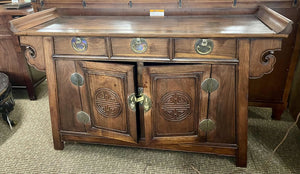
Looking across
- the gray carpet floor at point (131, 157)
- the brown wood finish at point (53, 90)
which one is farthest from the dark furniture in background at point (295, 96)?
the brown wood finish at point (53, 90)

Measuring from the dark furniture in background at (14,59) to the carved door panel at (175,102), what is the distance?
1210 mm

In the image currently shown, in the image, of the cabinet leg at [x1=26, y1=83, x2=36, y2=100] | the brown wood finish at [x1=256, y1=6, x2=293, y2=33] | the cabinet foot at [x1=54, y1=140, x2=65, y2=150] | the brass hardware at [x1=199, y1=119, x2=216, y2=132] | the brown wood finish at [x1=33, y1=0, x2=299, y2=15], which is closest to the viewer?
the brown wood finish at [x1=256, y1=6, x2=293, y2=33]

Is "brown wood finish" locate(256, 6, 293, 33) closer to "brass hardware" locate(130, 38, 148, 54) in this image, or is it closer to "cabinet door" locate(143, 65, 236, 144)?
"cabinet door" locate(143, 65, 236, 144)

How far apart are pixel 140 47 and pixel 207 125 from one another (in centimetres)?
57

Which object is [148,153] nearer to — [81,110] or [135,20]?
[81,110]

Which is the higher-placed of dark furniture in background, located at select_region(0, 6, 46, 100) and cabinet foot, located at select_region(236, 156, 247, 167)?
dark furniture in background, located at select_region(0, 6, 46, 100)

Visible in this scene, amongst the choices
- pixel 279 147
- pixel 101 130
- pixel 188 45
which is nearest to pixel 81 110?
pixel 101 130

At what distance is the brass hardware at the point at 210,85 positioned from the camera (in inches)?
54.0

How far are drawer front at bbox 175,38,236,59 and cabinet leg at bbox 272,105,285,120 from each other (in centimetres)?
84

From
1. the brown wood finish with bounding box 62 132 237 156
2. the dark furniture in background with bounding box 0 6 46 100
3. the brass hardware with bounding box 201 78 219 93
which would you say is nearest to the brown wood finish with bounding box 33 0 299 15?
the dark furniture in background with bounding box 0 6 46 100

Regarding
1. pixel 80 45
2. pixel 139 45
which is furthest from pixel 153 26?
pixel 80 45

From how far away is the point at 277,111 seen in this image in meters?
1.93

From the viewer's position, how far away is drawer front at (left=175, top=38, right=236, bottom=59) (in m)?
1.28

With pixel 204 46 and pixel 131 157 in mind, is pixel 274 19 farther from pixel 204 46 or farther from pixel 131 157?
pixel 131 157
